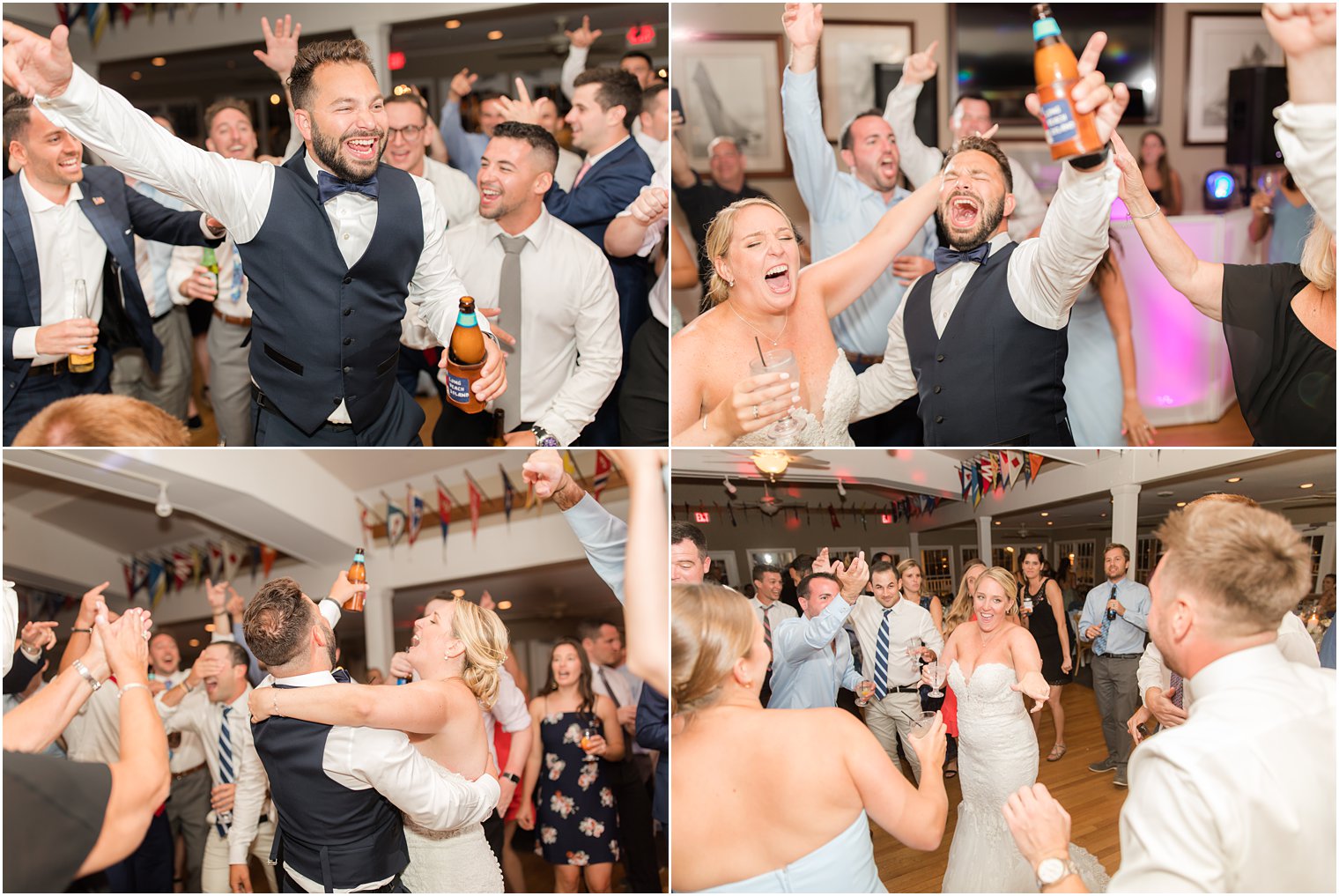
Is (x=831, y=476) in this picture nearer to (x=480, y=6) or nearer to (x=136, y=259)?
(x=136, y=259)

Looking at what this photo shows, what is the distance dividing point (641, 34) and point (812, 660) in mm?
2778

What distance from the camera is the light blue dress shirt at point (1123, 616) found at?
9.21 ft

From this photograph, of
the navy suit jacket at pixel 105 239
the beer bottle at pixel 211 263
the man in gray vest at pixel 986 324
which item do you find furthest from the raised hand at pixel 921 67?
the beer bottle at pixel 211 263

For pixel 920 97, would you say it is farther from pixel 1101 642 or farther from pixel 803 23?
pixel 1101 642

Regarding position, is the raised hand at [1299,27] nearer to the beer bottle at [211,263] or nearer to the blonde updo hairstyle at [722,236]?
the blonde updo hairstyle at [722,236]

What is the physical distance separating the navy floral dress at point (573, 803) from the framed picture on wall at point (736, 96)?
7.64ft

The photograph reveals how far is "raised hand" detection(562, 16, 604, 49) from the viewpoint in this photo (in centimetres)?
418

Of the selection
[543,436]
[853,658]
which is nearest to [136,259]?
[543,436]

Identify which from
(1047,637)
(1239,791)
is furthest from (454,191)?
(1239,791)

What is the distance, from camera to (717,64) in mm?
3951

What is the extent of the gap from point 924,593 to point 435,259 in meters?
1.72

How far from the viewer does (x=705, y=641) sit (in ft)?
8.77

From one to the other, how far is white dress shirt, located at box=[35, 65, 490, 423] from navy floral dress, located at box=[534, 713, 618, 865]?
45.7 inches

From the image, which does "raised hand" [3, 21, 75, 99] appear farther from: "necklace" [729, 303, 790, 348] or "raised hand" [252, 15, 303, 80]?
"necklace" [729, 303, 790, 348]
